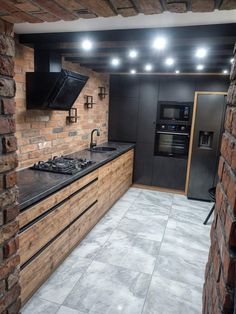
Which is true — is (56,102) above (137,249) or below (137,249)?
above

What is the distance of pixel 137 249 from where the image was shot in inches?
112

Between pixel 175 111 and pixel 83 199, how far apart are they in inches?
110

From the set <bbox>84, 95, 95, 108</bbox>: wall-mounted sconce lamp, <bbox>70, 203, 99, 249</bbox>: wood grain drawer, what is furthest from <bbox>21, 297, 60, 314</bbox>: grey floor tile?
<bbox>84, 95, 95, 108</bbox>: wall-mounted sconce lamp

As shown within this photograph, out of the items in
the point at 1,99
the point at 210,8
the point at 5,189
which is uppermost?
the point at 210,8

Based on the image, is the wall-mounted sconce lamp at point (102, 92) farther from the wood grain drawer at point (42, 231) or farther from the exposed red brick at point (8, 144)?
the exposed red brick at point (8, 144)

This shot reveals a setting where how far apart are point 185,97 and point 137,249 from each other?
9.94 feet

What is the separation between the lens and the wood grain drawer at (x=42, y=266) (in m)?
1.91

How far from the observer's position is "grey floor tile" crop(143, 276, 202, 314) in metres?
1.99

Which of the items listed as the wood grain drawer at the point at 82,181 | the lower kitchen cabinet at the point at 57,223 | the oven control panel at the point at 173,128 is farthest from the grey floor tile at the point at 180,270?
the oven control panel at the point at 173,128

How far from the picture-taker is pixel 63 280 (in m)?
2.27

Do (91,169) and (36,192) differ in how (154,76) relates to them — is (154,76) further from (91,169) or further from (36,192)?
(36,192)

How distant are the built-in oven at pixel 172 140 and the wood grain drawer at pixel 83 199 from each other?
2.14 m

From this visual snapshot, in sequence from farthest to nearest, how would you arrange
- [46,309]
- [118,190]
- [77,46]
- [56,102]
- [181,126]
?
[181,126] → [118,190] → [56,102] → [77,46] → [46,309]

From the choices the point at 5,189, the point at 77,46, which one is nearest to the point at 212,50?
the point at 77,46
